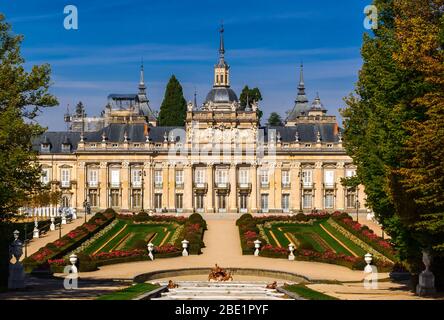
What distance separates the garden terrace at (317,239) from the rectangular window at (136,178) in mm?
24230

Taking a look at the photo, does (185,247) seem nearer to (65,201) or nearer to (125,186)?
(125,186)

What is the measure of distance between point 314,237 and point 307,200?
3103cm

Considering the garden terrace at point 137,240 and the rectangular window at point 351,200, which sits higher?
the rectangular window at point 351,200

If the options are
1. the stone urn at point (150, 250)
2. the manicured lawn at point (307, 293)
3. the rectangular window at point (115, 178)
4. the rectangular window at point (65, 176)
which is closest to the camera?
the manicured lawn at point (307, 293)

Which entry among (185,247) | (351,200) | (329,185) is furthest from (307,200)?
(185,247)

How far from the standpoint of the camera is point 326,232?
7488cm

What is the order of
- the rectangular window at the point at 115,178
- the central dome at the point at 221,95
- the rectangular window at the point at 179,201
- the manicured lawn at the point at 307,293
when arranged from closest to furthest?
1. the manicured lawn at the point at 307,293
2. the rectangular window at the point at 179,201
3. the rectangular window at the point at 115,178
4. the central dome at the point at 221,95

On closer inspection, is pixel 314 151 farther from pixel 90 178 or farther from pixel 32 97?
pixel 32 97

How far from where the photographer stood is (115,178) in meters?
103

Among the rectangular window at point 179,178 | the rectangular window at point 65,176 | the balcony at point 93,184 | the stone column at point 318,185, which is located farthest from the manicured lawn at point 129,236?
the stone column at point 318,185

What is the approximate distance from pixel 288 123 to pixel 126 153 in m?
28.7

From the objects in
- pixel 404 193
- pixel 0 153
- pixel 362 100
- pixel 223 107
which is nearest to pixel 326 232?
pixel 362 100

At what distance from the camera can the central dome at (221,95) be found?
10494cm

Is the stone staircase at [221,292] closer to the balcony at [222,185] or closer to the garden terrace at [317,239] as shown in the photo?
the garden terrace at [317,239]
